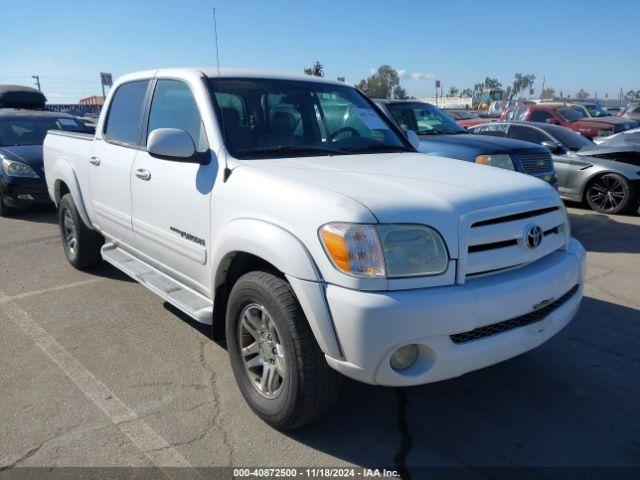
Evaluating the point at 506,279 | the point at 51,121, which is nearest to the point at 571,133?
the point at 506,279

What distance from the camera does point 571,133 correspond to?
391 inches

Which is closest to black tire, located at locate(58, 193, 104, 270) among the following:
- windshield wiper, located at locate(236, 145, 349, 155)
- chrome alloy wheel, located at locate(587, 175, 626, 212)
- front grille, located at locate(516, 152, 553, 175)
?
windshield wiper, located at locate(236, 145, 349, 155)

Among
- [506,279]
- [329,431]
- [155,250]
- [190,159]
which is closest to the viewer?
[506,279]

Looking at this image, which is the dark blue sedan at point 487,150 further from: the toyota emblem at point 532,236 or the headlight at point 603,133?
the headlight at point 603,133

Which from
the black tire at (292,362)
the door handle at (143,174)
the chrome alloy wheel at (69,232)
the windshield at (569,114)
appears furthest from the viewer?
the windshield at (569,114)

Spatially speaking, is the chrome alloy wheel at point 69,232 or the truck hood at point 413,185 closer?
the truck hood at point 413,185

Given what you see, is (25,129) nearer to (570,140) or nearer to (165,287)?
(165,287)

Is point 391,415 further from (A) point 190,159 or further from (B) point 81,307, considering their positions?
(B) point 81,307

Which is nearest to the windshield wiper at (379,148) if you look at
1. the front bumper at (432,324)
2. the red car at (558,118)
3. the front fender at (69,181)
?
the front bumper at (432,324)

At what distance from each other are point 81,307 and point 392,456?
3.16 metres

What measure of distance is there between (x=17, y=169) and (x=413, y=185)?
7.81 m

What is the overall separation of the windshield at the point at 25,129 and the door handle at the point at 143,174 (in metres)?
6.57

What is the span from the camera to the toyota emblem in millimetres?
2734

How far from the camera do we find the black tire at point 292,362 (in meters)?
2.55
